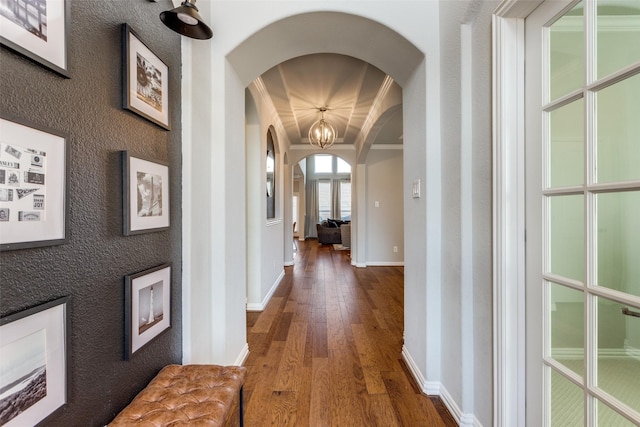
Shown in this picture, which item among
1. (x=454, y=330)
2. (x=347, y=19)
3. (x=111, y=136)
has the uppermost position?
(x=347, y=19)

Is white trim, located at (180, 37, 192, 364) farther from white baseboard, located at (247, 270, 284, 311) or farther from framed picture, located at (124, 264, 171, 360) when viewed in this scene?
white baseboard, located at (247, 270, 284, 311)

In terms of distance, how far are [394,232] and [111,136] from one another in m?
5.57

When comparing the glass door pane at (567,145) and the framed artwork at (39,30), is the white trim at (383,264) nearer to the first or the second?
the glass door pane at (567,145)

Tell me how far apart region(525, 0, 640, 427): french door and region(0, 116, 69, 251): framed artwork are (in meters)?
1.60

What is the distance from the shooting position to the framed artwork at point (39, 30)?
2.21 ft

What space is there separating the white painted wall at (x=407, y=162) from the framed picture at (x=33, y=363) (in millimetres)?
727

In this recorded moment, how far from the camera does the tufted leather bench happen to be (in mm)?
1000

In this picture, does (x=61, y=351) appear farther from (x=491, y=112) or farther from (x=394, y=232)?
(x=394, y=232)

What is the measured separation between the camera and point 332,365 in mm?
2107

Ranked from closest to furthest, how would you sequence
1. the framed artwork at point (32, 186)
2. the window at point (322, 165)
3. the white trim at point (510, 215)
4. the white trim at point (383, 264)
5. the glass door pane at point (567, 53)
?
the framed artwork at point (32, 186) → the glass door pane at point (567, 53) → the white trim at point (510, 215) → the white trim at point (383, 264) → the window at point (322, 165)

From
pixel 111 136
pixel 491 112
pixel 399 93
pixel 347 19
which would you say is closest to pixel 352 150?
pixel 399 93

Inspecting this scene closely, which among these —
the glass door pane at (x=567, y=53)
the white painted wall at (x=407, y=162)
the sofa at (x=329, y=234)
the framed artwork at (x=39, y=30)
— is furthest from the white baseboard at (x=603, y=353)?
the sofa at (x=329, y=234)

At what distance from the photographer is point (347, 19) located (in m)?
1.81

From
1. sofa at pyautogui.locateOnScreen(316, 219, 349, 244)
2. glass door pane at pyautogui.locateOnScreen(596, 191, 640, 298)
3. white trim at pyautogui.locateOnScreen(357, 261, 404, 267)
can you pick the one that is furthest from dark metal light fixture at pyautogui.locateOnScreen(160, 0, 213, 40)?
sofa at pyautogui.locateOnScreen(316, 219, 349, 244)
